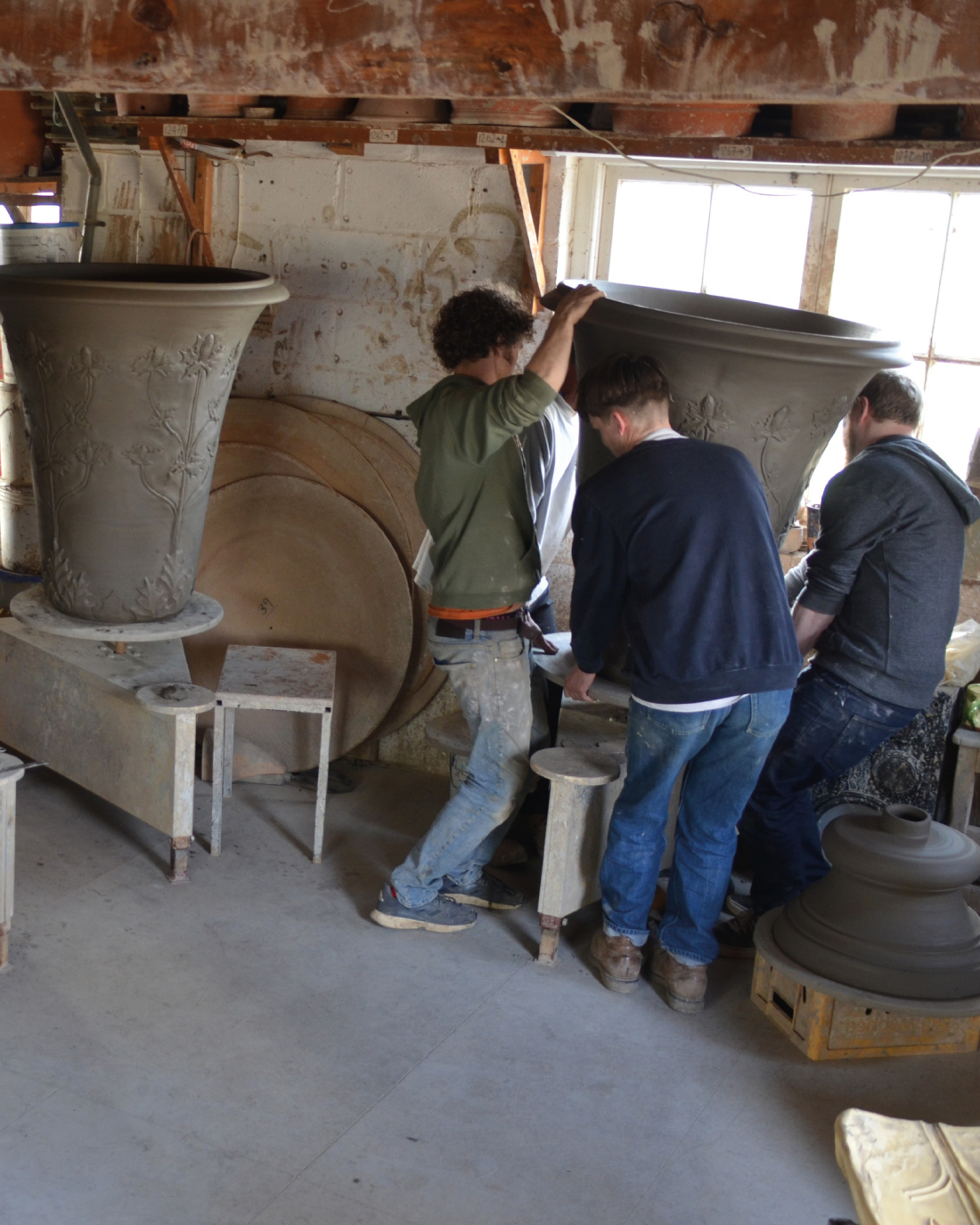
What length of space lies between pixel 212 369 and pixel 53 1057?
5.60 feet

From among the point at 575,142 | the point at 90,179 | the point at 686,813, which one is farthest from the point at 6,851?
the point at 90,179

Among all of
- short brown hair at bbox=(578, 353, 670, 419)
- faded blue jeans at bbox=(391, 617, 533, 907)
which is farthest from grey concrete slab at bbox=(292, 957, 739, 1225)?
short brown hair at bbox=(578, 353, 670, 419)

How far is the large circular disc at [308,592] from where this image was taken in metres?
4.00

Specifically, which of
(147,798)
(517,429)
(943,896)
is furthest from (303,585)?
(943,896)

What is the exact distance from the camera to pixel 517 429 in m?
2.69

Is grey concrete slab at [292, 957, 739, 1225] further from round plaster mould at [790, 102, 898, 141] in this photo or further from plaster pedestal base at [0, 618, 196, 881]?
round plaster mould at [790, 102, 898, 141]

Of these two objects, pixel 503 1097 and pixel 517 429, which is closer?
pixel 503 1097

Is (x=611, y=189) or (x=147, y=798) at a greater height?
(x=611, y=189)

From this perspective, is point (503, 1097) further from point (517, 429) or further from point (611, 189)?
point (611, 189)

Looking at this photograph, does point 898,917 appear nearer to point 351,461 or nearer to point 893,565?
point 893,565

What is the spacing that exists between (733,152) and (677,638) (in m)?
1.08

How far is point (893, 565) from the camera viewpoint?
2969 mm

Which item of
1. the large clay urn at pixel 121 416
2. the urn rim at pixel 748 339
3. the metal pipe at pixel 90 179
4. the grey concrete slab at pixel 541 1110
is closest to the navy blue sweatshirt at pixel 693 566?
the urn rim at pixel 748 339

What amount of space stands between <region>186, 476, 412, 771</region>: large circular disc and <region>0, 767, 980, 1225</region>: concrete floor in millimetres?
723
